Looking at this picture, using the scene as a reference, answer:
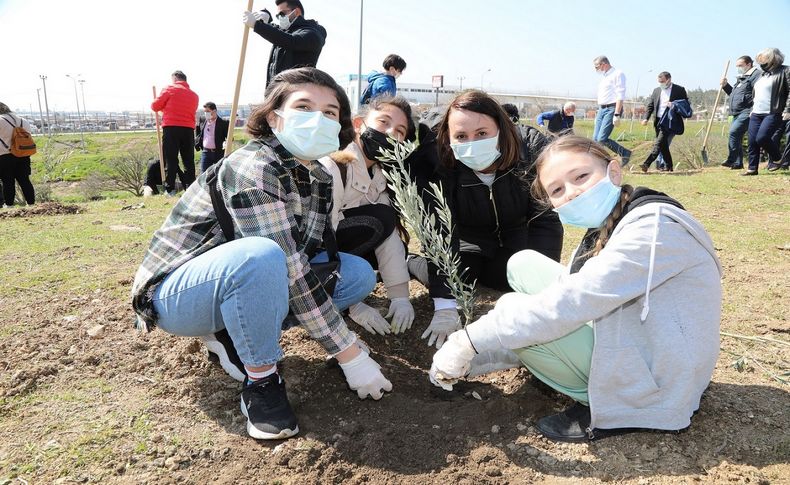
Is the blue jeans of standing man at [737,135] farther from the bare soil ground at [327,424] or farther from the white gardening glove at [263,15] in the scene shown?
the white gardening glove at [263,15]

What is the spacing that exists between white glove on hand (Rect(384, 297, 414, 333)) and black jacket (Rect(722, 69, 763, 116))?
27.4ft

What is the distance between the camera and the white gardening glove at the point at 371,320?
2746 mm

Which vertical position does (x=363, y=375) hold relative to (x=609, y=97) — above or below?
below

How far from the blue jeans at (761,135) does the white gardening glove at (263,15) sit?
722 centimetres

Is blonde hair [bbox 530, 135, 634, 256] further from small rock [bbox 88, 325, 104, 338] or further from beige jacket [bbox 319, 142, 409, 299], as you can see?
small rock [bbox 88, 325, 104, 338]

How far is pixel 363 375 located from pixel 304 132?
97 centimetres

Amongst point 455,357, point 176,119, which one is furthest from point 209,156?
point 455,357

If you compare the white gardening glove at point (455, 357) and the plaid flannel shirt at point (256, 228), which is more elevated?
the plaid flannel shirt at point (256, 228)

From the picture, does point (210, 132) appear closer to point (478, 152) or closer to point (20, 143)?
point (20, 143)

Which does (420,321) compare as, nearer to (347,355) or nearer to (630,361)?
(347,355)

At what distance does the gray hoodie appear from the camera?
158 centimetres

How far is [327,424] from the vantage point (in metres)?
1.99

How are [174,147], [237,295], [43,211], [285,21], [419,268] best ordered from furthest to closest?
[174,147] < [43,211] < [285,21] < [419,268] < [237,295]

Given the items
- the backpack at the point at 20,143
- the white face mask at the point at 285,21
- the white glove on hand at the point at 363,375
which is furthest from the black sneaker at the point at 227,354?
the backpack at the point at 20,143
